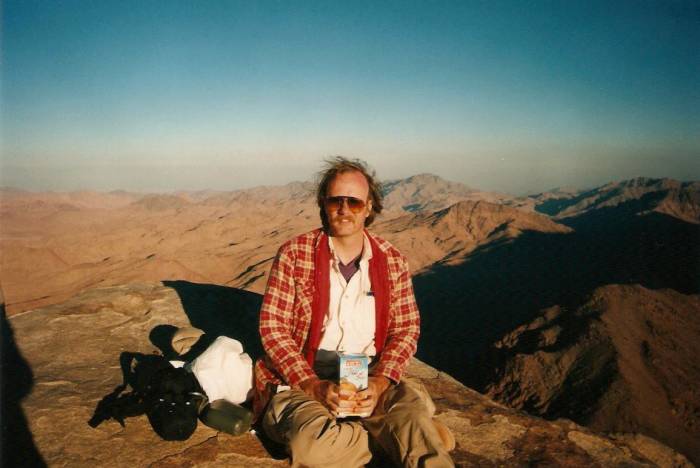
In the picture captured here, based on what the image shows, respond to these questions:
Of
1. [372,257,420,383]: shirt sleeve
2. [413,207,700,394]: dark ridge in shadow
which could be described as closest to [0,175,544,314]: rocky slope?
[372,257,420,383]: shirt sleeve

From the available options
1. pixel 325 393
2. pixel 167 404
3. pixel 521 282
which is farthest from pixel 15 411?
pixel 521 282

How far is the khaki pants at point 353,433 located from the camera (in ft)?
5.94

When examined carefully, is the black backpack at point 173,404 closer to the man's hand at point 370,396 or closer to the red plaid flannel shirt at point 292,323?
the red plaid flannel shirt at point 292,323

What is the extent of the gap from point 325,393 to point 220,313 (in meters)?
2.84

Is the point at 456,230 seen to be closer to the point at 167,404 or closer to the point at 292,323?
the point at 292,323

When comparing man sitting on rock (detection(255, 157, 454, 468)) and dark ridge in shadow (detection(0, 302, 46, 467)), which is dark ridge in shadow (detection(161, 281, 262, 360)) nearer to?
dark ridge in shadow (detection(0, 302, 46, 467))

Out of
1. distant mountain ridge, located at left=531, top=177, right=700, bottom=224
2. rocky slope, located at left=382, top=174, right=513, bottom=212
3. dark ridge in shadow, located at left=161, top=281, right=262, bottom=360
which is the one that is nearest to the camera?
dark ridge in shadow, located at left=161, top=281, right=262, bottom=360

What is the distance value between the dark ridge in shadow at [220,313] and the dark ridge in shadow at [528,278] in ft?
17.0

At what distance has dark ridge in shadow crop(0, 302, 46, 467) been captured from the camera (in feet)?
6.44

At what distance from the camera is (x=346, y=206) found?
2389mm

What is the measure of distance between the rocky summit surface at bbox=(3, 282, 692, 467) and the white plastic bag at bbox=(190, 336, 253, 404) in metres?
0.23

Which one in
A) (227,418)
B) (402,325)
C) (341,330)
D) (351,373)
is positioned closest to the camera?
(351,373)

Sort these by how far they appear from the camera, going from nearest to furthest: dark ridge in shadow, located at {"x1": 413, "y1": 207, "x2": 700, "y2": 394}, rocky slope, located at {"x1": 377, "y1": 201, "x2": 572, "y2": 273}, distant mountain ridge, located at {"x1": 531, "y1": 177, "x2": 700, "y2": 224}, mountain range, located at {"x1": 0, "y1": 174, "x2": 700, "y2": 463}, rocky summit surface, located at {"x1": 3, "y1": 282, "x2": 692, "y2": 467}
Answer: rocky summit surface, located at {"x1": 3, "y1": 282, "x2": 692, "y2": 467}, mountain range, located at {"x1": 0, "y1": 174, "x2": 700, "y2": 463}, dark ridge in shadow, located at {"x1": 413, "y1": 207, "x2": 700, "y2": 394}, rocky slope, located at {"x1": 377, "y1": 201, "x2": 572, "y2": 273}, distant mountain ridge, located at {"x1": 531, "y1": 177, "x2": 700, "y2": 224}

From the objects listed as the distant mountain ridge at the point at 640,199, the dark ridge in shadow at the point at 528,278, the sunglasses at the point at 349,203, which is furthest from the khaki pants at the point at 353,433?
the distant mountain ridge at the point at 640,199
